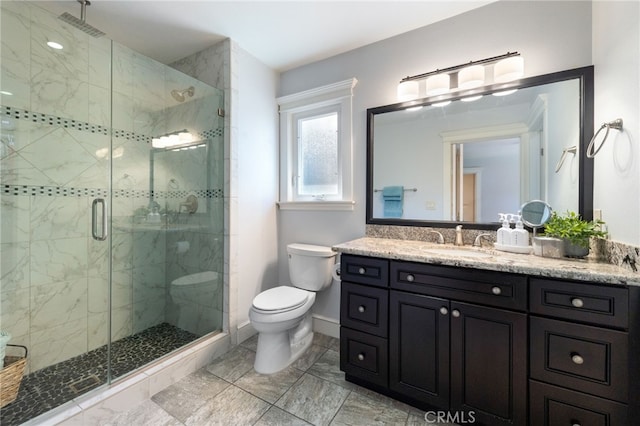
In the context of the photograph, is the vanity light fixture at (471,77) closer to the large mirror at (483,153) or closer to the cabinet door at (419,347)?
the large mirror at (483,153)

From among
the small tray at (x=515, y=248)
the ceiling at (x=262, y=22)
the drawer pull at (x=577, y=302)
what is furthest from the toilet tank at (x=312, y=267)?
the ceiling at (x=262, y=22)

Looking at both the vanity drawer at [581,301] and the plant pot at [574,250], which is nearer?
the vanity drawer at [581,301]

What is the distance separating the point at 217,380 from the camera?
1710 mm

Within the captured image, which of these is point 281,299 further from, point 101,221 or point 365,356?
point 101,221

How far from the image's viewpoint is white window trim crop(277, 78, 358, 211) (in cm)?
219

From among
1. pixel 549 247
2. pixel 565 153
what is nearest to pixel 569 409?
pixel 549 247

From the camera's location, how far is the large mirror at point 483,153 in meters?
1.49

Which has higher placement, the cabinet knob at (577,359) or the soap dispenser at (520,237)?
the soap dispenser at (520,237)

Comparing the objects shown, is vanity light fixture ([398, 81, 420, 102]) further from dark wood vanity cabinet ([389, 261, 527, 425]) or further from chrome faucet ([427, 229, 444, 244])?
dark wood vanity cabinet ([389, 261, 527, 425])

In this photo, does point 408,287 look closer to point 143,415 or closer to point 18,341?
point 143,415

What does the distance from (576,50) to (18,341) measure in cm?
378

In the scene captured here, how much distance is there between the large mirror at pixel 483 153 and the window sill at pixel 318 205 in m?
0.19

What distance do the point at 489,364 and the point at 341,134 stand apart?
1.81m

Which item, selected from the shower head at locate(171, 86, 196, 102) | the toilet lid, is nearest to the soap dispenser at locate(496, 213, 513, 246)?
the toilet lid
